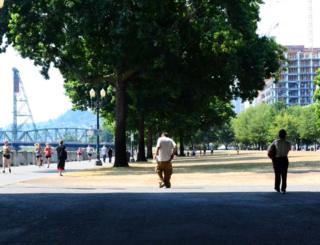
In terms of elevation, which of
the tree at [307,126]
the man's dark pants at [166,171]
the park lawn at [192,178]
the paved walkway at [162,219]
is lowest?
the park lawn at [192,178]

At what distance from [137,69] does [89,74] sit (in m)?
4.93

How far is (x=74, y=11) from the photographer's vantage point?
32.7m

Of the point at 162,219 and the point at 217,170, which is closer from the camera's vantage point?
the point at 162,219

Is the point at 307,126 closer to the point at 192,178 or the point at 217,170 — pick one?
the point at 217,170

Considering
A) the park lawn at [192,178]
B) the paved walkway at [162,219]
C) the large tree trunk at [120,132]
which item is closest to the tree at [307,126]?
the large tree trunk at [120,132]

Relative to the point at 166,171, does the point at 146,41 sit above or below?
above

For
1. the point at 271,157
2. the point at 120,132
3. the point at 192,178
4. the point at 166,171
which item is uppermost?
the point at 120,132

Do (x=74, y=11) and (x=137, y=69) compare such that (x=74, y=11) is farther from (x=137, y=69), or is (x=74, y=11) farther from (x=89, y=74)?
(x=89, y=74)

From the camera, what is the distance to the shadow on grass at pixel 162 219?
336 inches

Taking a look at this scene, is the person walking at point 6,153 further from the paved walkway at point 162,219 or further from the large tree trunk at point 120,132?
the paved walkway at point 162,219

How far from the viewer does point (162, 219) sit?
10.6 m

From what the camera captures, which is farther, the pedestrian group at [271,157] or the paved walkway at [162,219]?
the pedestrian group at [271,157]

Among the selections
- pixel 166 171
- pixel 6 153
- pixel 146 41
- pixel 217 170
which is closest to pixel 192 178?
pixel 166 171

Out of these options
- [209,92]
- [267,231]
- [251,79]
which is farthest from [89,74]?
[267,231]
